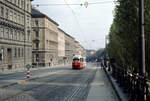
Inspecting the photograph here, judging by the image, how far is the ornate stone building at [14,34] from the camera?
4134cm

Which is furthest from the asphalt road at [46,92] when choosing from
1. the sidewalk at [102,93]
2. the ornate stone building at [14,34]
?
the ornate stone building at [14,34]

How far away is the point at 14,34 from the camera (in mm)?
46906

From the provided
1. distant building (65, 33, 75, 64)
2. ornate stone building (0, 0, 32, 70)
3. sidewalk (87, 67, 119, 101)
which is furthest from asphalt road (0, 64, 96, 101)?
distant building (65, 33, 75, 64)

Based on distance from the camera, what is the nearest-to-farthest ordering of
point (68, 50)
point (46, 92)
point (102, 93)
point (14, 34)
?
point (102, 93)
point (46, 92)
point (14, 34)
point (68, 50)

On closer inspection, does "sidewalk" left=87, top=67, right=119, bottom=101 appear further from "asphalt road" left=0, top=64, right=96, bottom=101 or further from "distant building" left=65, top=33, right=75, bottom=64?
"distant building" left=65, top=33, right=75, bottom=64

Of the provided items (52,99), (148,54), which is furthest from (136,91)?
(148,54)

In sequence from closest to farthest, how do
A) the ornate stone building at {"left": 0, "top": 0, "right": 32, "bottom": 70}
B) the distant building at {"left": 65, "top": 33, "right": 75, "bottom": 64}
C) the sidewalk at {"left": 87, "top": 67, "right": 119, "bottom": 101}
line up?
A: the sidewalk at {"left": 87, "top": 67, "right": 119, "bottom": 101}
the ornate stone building at {"left": 0, "top": 0, "right": 32, "bottom": 70}
the distant building at {"left": 65, "top": 33, "right": 75, "bottom": 64}

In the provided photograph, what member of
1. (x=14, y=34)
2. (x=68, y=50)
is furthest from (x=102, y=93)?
(x=68, y=50)

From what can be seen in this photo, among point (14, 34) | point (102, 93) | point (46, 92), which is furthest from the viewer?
point (14, 34)

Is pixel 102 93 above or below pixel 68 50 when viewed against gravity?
below

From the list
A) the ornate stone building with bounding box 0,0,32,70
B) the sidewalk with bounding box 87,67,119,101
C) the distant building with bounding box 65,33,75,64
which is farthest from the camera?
the distant building with bounding box 65,33,75,64

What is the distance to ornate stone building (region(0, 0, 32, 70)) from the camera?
4134 centimetres

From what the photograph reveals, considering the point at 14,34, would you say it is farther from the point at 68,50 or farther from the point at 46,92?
the point at 68,50

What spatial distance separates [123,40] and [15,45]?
3444 cm
